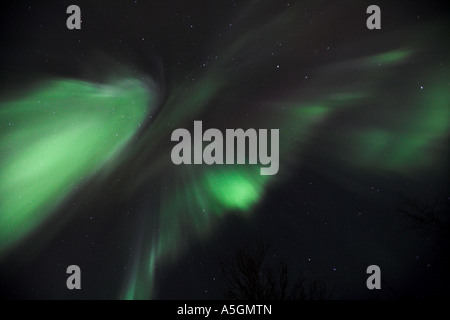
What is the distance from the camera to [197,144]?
5.84 meters

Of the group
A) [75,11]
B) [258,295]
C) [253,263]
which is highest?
[75,11]
